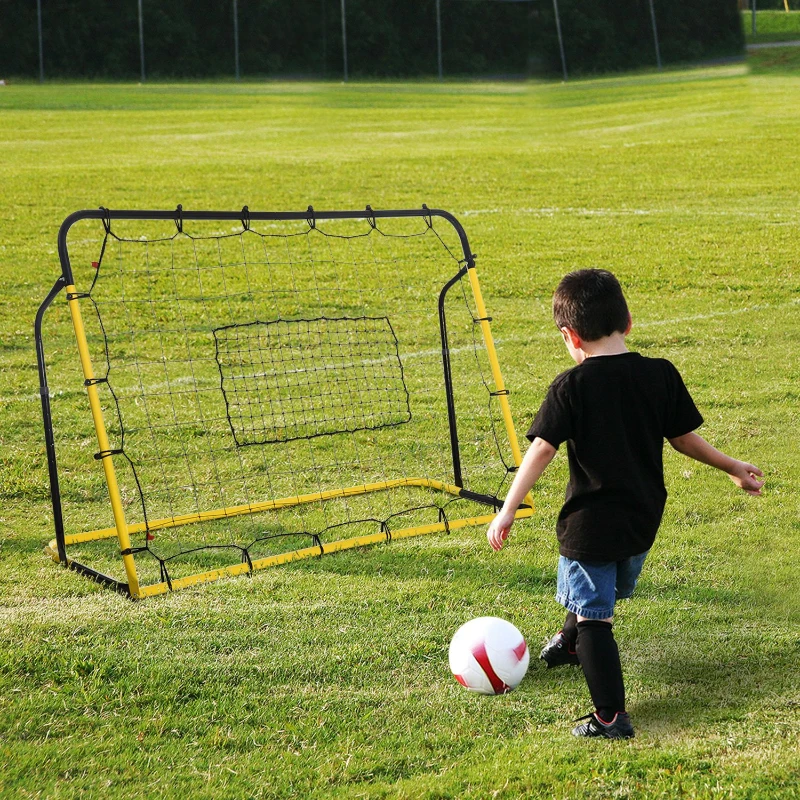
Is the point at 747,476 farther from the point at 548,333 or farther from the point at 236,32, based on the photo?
the point at 236,32

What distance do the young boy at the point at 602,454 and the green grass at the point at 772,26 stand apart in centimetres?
164

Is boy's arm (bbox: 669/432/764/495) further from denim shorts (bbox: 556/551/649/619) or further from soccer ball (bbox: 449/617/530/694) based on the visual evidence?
soccer ball (bbox: 449/617/530/694)

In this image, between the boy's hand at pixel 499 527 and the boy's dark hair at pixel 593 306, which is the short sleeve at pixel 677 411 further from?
the boy's hand at pixel 499 527

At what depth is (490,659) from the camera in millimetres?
3840

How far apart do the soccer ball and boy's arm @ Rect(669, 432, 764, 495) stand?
925 mm

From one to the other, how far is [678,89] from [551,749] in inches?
975

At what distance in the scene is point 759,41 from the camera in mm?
4891

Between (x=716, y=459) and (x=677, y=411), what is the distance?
0.87 ft

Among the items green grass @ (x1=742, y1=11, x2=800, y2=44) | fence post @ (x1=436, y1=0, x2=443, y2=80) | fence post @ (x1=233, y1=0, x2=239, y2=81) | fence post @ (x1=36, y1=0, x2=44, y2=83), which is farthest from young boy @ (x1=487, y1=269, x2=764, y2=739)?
fence post @ (x1=233, y1=0, x2=239, y2=81)

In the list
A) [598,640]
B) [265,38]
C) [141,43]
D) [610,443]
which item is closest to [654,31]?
[610,443]

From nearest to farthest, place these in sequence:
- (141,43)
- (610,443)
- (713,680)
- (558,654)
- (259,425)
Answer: (610,443) → (713,680) → (558,654) → (259,425) → (141,43)

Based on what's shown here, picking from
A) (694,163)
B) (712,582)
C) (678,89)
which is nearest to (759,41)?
(712,582)

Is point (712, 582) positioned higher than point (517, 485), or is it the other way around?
point (517, 485)

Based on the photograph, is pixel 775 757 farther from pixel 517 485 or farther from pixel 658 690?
pixel 517 485
